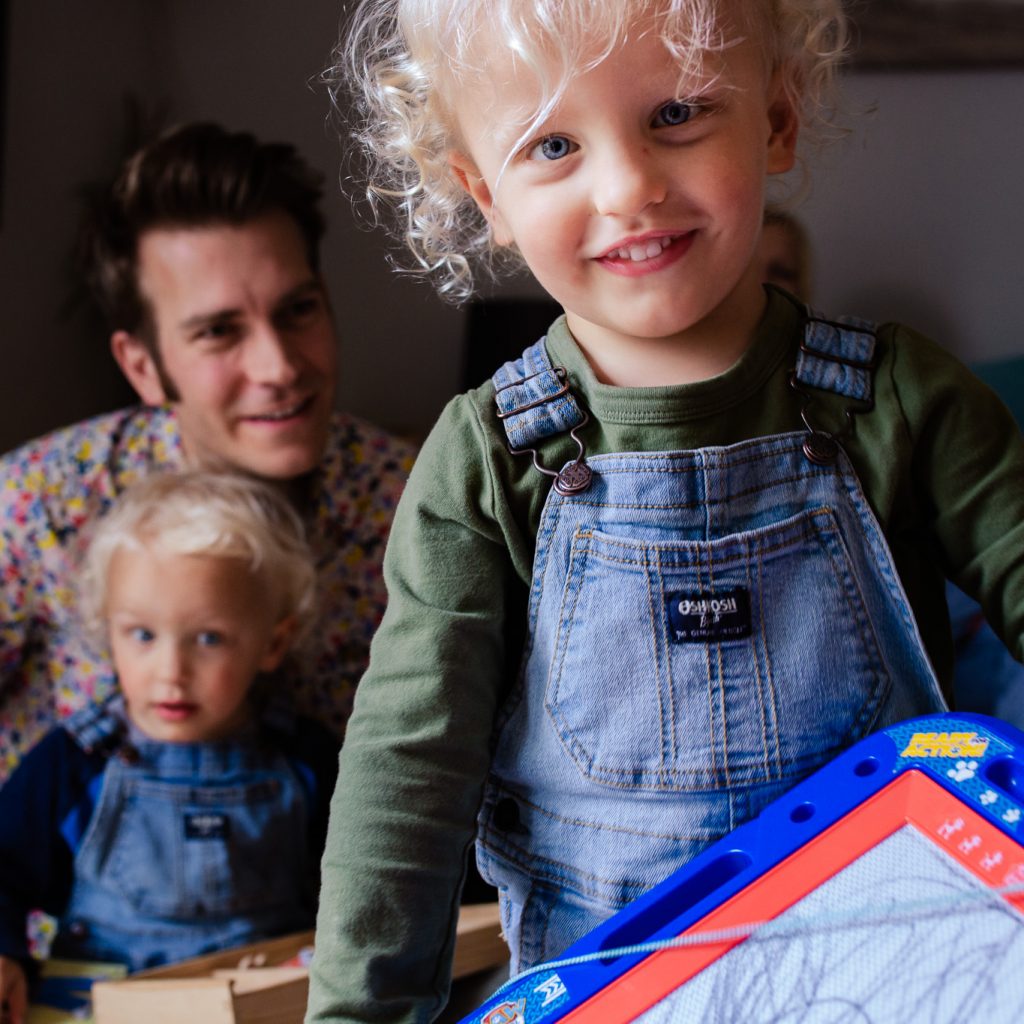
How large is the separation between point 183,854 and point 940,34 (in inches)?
68.8

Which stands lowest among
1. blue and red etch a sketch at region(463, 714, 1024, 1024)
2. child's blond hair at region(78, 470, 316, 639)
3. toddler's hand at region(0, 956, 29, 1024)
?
toddler's hand at region(0, 956, 29, 1024)

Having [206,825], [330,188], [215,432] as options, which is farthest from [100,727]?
[330,188]

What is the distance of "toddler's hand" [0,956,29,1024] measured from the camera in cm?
138

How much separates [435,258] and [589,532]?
0.26m

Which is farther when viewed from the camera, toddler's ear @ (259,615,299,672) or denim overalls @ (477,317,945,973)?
toddler's ear @ (259,615,299,672)

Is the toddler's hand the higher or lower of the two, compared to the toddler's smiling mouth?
lower

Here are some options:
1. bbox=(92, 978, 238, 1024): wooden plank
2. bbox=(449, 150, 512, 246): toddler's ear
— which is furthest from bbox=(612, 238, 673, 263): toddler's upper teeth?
bbox=(92, 978, 238, 1024): wooden plank

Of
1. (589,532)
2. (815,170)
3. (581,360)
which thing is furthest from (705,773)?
(815,170)

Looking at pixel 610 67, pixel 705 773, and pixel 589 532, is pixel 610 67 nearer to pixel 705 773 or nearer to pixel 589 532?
pixel 589 532

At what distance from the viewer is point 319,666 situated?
170 cm

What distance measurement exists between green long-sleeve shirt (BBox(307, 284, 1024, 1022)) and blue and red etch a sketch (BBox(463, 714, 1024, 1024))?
3.5 inches

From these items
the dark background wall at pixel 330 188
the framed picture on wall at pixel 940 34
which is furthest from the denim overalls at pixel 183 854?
the framed picture on wall at pixel 940 34

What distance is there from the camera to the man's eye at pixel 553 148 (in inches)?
25.7

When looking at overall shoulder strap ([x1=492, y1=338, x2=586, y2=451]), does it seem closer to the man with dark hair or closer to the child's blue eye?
the child's blue eye
